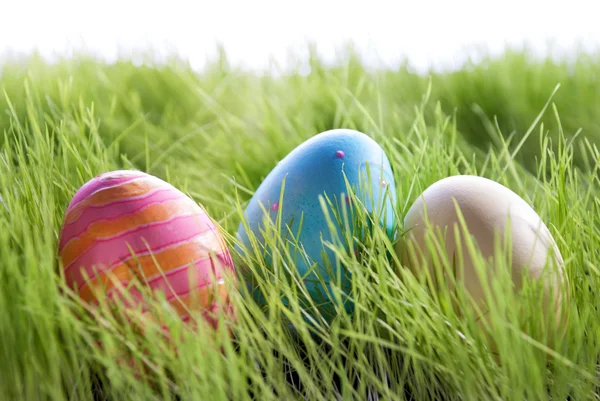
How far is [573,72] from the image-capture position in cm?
176

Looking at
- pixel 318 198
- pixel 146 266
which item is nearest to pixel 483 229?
pixel 318 198

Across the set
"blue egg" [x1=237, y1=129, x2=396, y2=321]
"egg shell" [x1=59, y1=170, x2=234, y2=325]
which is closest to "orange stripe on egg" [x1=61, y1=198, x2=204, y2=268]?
"egg shell" [x1=59, y1=170, x2=234, y2=325]

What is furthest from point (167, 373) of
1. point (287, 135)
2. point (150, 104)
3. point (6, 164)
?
point (150, 104)

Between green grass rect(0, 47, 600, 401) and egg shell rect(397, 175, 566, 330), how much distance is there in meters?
0.03

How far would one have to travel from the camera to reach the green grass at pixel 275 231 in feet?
2.00

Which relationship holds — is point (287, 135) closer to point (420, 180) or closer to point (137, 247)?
point (420, 180)

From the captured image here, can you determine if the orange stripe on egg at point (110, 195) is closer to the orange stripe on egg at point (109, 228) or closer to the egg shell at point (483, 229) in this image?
the orange stripe on egg at point (109, 228)

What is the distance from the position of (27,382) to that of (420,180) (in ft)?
1.94

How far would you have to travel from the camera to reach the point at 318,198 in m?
0.77

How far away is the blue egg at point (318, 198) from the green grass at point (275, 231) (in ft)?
0.10

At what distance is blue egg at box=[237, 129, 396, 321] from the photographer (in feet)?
2.49

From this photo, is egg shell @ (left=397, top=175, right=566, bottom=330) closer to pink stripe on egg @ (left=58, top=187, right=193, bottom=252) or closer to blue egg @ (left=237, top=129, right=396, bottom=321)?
blue egg @ (left=237, top=129, right=396, bottom=321)

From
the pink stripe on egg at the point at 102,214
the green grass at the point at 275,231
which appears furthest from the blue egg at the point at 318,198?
the pink stripe on egg at the point at 102,214

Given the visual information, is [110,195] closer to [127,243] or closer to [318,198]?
[127,243]
